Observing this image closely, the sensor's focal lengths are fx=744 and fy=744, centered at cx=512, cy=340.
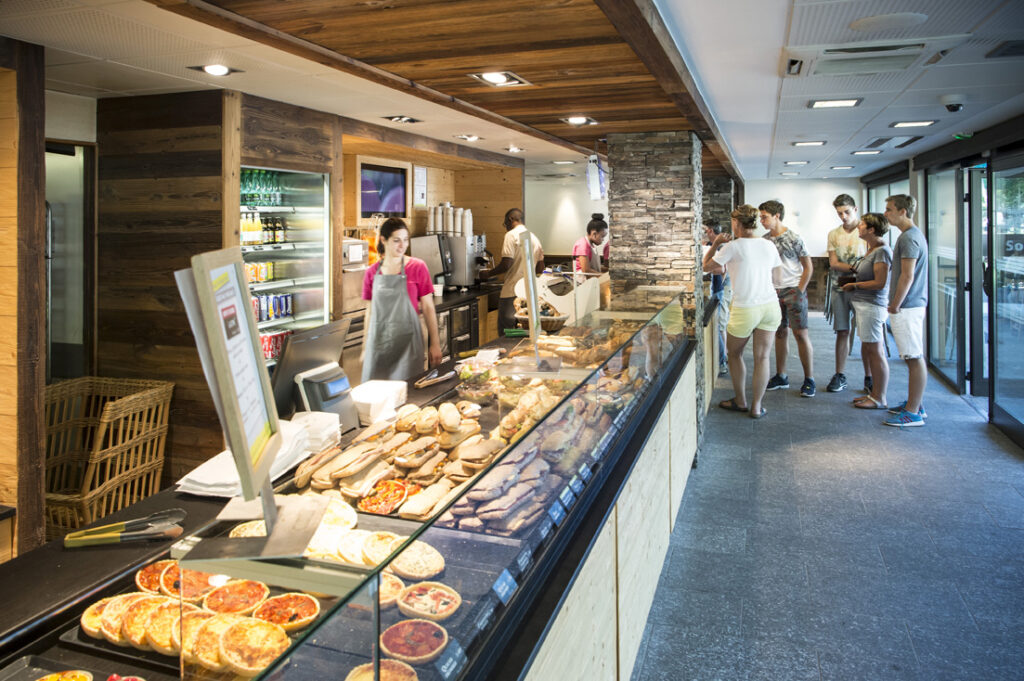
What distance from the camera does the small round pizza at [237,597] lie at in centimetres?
114

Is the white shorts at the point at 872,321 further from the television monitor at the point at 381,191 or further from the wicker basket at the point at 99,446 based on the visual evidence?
the wicker basket at the point at 99,446

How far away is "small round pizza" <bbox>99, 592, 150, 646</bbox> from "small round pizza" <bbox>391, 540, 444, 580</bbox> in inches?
23.9

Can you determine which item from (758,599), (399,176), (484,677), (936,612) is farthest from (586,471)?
(399,176)

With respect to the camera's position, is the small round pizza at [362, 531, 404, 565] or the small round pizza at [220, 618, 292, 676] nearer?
the small round pizza at [220, 618, 292, 676]

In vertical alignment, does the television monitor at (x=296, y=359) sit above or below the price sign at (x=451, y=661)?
above

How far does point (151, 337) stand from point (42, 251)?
151 cm

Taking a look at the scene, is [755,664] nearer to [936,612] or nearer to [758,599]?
[758,599]

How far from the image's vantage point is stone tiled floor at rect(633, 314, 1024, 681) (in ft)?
10.0

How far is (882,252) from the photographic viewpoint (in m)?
6.79

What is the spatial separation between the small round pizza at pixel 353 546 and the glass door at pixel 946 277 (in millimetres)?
7362

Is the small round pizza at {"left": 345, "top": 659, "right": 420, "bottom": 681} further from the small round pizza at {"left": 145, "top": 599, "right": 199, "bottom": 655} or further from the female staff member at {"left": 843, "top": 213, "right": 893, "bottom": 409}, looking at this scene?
the female staff member at {"left": 843, "top": 213, "right": 893, "bottom": 409}

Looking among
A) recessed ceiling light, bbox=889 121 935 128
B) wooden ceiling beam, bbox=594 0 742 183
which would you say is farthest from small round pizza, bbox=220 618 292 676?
recessed ceiling light, bbox=889 121 935 128

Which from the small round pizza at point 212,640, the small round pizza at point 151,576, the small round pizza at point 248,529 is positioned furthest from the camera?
the small round pizza at point 151,576

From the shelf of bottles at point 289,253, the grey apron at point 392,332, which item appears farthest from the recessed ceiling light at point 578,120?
the shelf of bottles at point 289,253
